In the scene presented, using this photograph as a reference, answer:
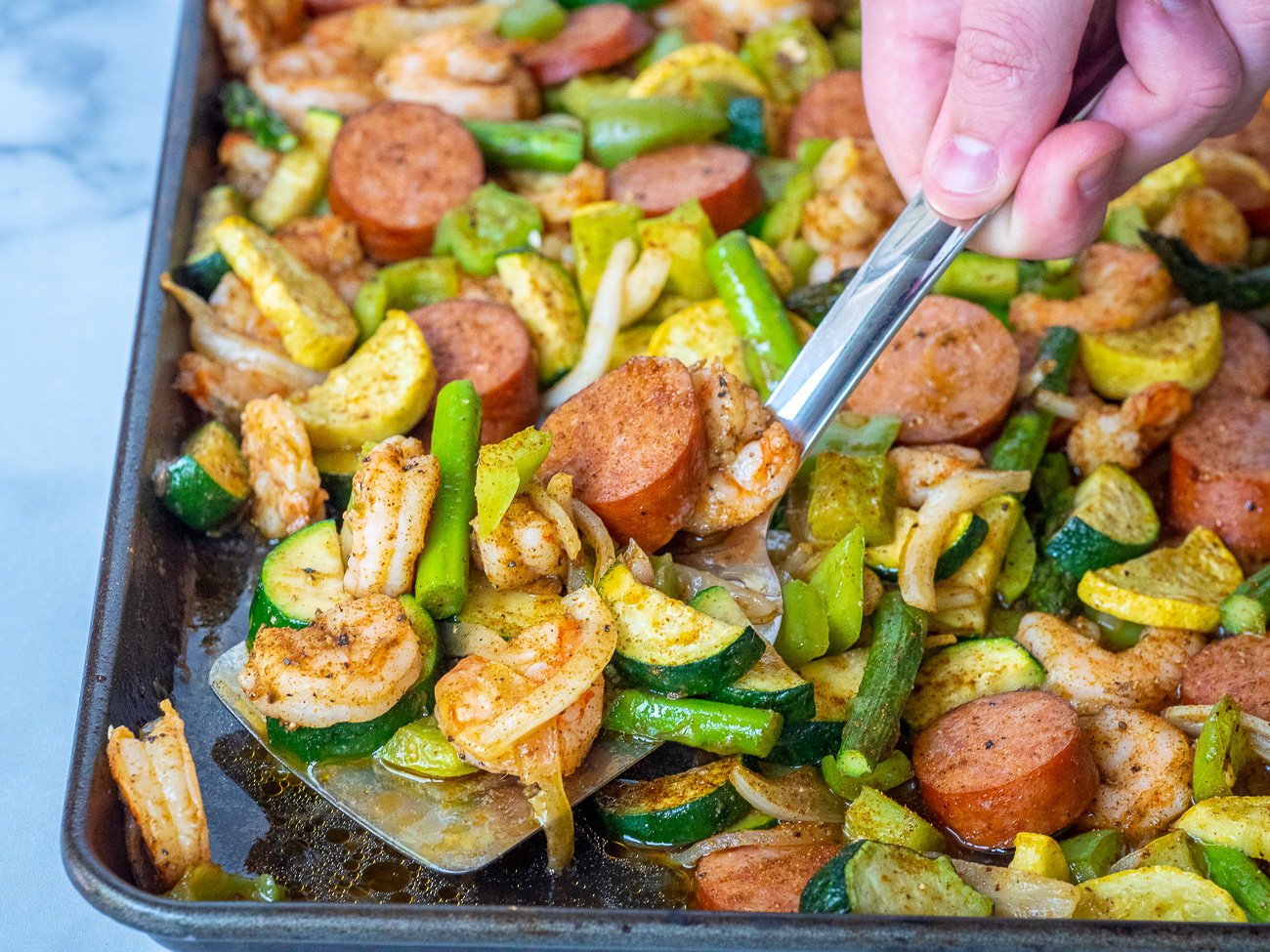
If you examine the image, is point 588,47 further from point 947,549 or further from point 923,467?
point 947,549

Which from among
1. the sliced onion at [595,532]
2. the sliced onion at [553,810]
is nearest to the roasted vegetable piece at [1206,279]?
the sliced onion at [595,532]

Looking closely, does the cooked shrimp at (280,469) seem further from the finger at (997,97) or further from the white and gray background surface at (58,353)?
the finger at (997,97)

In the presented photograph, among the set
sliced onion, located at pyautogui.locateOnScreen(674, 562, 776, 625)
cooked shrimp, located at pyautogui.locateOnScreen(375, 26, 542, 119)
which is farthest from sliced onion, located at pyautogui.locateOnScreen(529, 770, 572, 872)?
cooked shrimp, located at pyautogui.locateOnScreen(375, 26, 542, 119)

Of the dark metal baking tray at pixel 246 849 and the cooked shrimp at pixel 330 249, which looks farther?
the cooked shrimp at pixel 330 249

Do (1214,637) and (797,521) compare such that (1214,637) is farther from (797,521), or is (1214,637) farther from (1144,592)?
(797,521)

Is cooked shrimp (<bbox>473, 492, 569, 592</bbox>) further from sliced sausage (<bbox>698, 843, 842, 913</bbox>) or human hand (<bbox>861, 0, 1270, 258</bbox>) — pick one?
human hand (<bbox>861, 0, 1270, 258</bbox>)

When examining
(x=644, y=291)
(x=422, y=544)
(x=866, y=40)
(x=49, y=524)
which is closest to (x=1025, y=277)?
(x=866, y=40)

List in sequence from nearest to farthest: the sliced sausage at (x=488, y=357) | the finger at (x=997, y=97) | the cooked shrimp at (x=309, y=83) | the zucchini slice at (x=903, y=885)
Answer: the zucchini slice at (x=903, y=885) < the finger at (x=997, y=97) < the sliced sausage at (x=488, y=357) < the cooked shrimp at (x=309, y=83)
